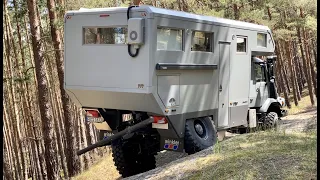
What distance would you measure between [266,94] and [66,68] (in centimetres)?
589

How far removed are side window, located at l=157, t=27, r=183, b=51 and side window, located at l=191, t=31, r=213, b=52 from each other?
1.33 feet

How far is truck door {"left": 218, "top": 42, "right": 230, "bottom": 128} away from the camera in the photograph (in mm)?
9469

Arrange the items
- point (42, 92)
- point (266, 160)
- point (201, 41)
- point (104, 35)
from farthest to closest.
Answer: point (42, 92)
point (201, 41)
point (104, 35)
point (266, 160)

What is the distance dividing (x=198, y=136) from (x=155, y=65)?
6.60 ft

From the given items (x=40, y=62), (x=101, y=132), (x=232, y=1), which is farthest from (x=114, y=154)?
(x=232, y=1)

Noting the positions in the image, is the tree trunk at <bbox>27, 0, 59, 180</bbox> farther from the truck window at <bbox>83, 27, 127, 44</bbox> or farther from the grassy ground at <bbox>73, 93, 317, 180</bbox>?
the grassy ground at <bbox>73, 93, 317, 180</bbox>

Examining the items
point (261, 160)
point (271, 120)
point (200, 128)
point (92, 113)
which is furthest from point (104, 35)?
point (271, 120)

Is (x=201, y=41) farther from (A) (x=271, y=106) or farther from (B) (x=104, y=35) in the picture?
(A) (x=271, y=106)

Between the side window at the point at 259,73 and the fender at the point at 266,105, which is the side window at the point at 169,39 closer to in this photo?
the side window at the point at 259,73

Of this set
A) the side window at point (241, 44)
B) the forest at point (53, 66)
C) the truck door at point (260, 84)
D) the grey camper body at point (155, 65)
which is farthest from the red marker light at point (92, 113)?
the truck door at point (260, 84)

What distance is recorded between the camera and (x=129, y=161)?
955 centimetres

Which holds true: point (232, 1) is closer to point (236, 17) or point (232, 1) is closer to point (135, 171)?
point (236, 17)

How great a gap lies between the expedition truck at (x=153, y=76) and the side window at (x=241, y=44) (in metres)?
0.02

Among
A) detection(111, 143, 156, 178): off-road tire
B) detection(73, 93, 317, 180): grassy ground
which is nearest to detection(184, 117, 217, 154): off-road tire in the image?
detection(73, 93, 317, 180): grassy ground
